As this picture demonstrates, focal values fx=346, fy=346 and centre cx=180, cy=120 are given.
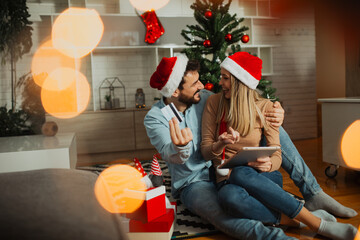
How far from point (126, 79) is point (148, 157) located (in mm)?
1155

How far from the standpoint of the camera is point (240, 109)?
1904 mm

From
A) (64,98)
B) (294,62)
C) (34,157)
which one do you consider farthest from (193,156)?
→ (294,62)

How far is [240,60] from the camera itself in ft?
6.68

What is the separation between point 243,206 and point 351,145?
142 centimetres

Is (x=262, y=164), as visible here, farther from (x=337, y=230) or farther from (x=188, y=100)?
(x=188, y=100)

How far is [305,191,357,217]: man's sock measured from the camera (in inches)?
78.2

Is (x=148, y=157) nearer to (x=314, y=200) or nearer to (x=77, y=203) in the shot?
Answer: (x=314, y=200)

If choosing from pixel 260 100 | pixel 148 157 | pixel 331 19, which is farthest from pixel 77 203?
pixel 331 19

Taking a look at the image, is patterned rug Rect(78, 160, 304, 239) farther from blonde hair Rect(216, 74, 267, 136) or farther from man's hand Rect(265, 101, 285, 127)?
man's hand Rect(265, 101, 285, 127)

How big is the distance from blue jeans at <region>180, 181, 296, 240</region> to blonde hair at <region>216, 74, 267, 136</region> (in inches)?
15.4

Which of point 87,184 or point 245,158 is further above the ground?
point 87,184

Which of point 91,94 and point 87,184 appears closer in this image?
point 87,184

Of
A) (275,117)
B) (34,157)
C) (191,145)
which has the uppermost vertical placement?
(275,117)

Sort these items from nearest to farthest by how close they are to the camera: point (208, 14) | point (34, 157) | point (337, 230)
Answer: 1. point (337, 230)
2. point (34, 157)
3. point (208, 14)
